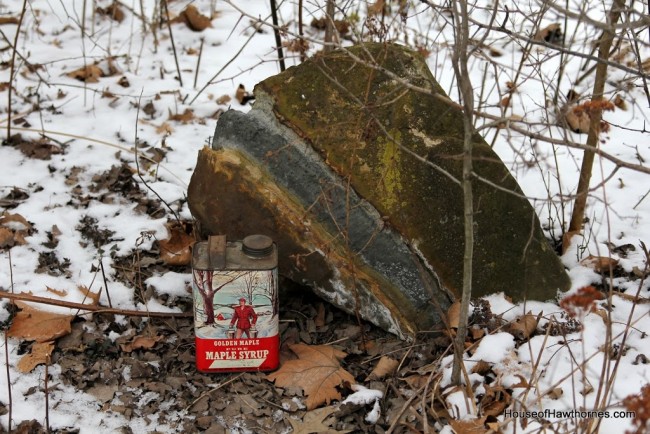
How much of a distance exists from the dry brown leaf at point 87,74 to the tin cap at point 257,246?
2433 millimetres

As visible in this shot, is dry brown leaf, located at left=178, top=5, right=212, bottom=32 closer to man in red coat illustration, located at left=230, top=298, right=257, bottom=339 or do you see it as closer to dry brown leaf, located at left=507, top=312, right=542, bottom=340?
man in red coat illustration, located at left=230, top=298, right=257, bottom=339

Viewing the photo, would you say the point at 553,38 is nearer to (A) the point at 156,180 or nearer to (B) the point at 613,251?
(B) the point at 613,251

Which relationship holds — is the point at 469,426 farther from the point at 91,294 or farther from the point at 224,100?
the point at 224,100

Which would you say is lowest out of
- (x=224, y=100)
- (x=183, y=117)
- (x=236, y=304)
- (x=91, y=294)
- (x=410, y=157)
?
(x=236, y=304)

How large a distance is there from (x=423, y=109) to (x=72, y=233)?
5.76 ft

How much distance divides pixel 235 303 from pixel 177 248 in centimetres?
80

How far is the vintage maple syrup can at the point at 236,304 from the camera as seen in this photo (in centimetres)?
261

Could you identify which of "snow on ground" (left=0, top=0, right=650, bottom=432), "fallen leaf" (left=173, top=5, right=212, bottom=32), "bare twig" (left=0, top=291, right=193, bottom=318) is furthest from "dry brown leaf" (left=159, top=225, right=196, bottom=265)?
"fallen leaf" (left=173, top=5, right=212, bottom=32)

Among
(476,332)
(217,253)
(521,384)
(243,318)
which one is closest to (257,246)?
(217,253)

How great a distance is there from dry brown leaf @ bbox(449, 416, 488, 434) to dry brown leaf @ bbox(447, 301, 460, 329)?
17.0 inches

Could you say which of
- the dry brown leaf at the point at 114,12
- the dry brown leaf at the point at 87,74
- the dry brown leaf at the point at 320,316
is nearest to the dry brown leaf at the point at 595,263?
the dry brown leaf at the point at 320,316

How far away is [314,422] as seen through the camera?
2.54m

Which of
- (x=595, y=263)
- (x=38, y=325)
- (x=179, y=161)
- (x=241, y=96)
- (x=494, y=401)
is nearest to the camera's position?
(x=494, y=401)

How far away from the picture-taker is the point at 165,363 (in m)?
2.81
